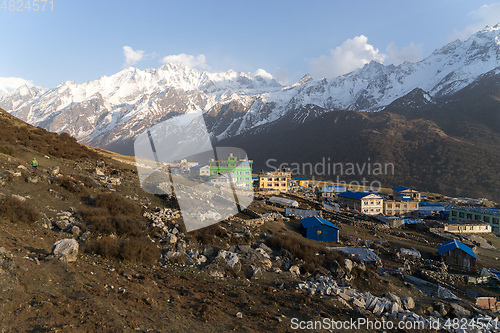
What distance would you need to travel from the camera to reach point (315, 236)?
87.4ft

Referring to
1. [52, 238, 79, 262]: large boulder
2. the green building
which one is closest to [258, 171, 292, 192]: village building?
the green building

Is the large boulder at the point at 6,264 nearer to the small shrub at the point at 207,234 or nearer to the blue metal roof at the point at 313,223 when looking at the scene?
the small shrub at the point at 207,234

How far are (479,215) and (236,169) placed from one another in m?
45.6

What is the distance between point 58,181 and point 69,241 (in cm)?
968

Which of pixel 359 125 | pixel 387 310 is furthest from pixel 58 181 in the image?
pixel 359 125

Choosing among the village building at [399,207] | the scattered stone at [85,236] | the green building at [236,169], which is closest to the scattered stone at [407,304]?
the scattered stone at [85,236]

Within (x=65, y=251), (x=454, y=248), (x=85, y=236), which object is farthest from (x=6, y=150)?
(x=454, y=248)

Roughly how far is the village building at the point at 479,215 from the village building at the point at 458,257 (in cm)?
2777

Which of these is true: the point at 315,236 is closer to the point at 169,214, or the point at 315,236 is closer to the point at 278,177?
the point at 169,214

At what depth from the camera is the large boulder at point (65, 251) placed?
847cm

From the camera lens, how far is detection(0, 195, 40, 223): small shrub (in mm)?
10734

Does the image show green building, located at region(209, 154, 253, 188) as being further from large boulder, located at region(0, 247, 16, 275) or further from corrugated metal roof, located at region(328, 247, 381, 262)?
large boulder, located at region(0, 247, 16, 275)

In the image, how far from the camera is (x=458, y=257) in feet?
84.6

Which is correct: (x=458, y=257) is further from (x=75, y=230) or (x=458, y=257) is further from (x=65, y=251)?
(x=65, y=251)
